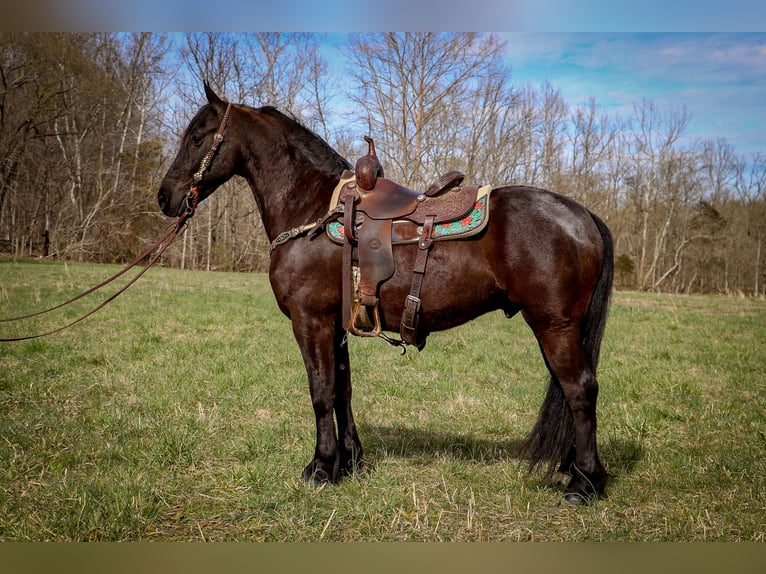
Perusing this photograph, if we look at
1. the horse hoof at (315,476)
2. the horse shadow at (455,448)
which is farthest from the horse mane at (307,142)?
the horse shadow at (455,448)

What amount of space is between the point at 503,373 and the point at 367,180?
13.4 feet

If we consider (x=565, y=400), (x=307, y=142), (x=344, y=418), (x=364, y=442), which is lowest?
(x=364, y=442)

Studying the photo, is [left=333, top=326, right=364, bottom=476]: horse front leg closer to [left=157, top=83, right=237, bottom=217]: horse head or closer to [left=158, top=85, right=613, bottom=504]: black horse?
[left=158, top=85, right=613, bottom=504]: black horse

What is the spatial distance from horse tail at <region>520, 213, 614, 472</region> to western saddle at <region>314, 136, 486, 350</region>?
3.28 ft

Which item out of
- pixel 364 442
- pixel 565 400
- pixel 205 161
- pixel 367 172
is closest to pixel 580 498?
pixel 565 400

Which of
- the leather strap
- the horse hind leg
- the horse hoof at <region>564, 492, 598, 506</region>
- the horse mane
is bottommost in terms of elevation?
the horse hoof at <region>564, 492, 598, 506</region>

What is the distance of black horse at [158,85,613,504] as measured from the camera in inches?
122

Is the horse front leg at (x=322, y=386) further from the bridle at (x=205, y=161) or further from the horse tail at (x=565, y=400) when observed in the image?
the horse tail at (x=565, y=400)

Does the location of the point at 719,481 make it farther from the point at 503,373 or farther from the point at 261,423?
the point at 261,423

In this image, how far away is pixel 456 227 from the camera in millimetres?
3145

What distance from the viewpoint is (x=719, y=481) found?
357 centimetres

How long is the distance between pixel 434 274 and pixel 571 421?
140cm

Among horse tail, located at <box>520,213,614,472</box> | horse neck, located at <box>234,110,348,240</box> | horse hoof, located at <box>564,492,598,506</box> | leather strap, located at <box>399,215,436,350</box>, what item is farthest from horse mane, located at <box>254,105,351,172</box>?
horse hoof, located at <box>564,492,598,506</box>

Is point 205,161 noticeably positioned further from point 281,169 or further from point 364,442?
point 364,442
